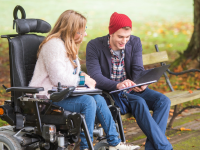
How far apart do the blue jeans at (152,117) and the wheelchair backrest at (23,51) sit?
113 cm

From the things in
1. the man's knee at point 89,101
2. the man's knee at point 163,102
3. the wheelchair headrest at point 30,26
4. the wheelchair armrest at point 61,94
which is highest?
the wheelchair headrest at point 30,26

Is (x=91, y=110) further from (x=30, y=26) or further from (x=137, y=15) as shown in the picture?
(x=137, y=15)

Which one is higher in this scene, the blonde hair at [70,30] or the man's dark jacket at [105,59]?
the blonde hair at [70,30]

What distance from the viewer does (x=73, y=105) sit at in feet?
9.29

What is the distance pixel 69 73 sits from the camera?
2.93 meters

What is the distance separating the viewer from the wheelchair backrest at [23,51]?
300 cm

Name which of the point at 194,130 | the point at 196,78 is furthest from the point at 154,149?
the point at 196,78

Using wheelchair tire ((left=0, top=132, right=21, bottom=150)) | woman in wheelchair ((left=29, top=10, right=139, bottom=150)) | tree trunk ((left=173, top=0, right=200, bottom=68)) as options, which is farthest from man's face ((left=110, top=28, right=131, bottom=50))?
tree trunk ((left=173, top=0, right=200, bottom=68))

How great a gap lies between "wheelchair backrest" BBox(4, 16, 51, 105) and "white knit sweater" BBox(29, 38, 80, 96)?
15 cm

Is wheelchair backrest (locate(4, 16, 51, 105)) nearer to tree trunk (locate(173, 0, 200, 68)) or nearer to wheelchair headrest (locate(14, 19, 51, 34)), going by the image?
wheelchair headrest (locate(14, 19, 51, 34))

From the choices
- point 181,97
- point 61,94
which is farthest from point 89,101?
point 181,97

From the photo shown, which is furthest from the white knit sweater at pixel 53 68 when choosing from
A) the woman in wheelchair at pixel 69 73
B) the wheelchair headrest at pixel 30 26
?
the wheelchair headrest at pixel 30 26

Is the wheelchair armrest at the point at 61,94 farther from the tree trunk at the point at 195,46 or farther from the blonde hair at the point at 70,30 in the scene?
the tree trunk at the point at 195,46

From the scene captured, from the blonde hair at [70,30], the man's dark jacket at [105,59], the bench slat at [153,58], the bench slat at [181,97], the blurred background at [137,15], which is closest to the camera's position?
the blonde hair at [70,30]
